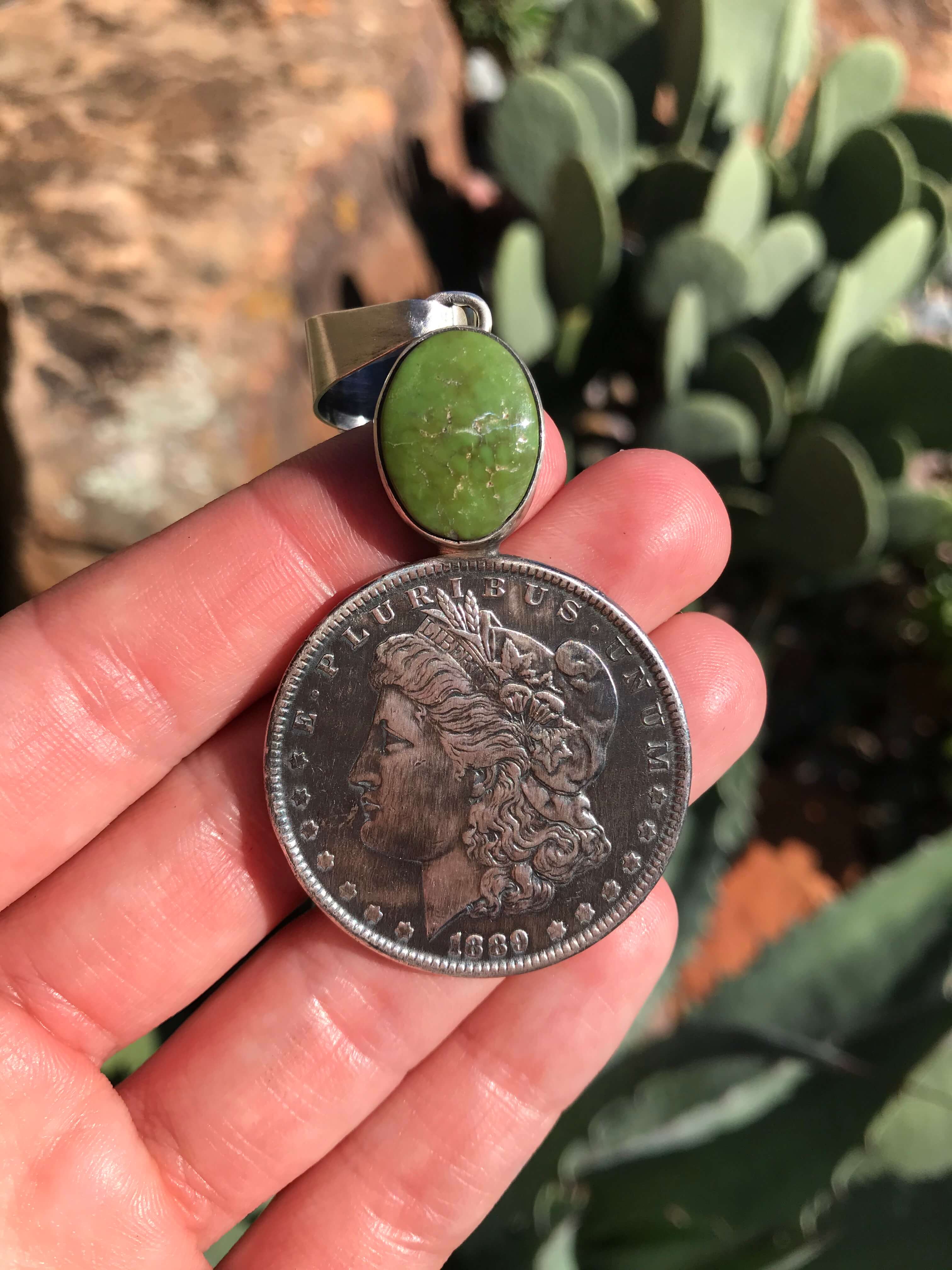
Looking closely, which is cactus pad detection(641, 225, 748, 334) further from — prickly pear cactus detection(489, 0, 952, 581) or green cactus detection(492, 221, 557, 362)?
green cactus detection(492, 221, 557, 362)

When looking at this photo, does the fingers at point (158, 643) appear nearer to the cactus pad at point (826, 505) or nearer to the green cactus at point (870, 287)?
the cactus pad at point (826, 505)

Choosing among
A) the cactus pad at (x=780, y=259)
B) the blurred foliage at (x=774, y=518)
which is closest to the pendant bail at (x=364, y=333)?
the blurred foliage at (x=774, y=518)

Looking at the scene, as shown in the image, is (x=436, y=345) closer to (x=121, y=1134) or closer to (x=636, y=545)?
(x=636, y=545)

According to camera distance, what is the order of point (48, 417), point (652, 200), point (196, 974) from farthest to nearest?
point (652, 200) < point (48, 417) < point (196, 974)

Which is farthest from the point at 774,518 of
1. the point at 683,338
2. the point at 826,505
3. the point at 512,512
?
the point at 512,512

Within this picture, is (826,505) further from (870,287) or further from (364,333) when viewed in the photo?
(364,333)

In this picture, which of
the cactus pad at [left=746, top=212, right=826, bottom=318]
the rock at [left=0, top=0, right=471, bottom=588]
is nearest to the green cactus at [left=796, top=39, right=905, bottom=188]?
the cactus pad at [left=746, top=212, right=826, bottom=318]

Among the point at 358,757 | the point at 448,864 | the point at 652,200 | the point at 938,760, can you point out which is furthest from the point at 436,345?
the point at 938,760
